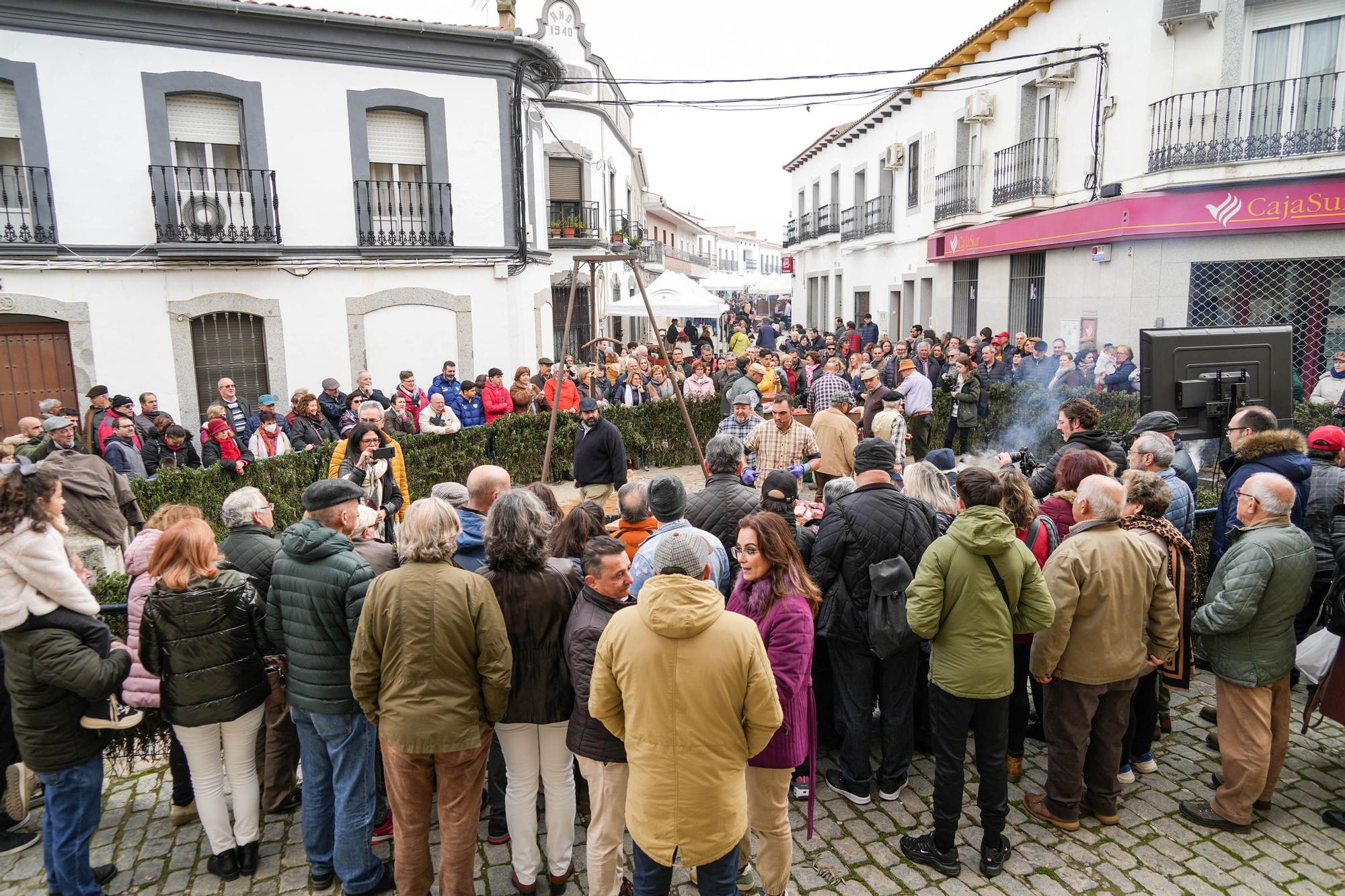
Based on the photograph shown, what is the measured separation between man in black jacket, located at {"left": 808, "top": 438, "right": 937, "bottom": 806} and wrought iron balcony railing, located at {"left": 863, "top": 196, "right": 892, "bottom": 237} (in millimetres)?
21828

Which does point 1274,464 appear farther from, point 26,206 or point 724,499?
point 26,206

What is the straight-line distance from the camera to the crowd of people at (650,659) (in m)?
Result: 3.34

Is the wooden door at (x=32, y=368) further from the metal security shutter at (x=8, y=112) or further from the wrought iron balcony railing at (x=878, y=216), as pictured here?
the wrought iron balcony railing at (x=878, y=216)

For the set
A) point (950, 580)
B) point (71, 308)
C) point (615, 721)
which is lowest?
point (615, 721)

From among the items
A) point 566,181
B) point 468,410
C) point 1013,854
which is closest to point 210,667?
point 1013,854

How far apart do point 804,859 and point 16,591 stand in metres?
3.76

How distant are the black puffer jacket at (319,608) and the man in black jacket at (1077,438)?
423 centimetres

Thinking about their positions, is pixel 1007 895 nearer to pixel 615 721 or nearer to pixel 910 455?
pixel 615 721

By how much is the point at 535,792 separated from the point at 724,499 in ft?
6.40

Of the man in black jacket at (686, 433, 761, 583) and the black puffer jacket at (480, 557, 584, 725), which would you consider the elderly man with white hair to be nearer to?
the man in black jacket at (686, 433, 761, 583)

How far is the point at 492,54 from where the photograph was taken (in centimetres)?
1480

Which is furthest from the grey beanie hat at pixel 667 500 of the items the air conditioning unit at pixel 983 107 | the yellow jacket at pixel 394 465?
the air conditioning unit at pixel 983 107

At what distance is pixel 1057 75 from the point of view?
49.5 feet

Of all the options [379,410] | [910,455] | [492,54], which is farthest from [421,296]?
[910,455]
